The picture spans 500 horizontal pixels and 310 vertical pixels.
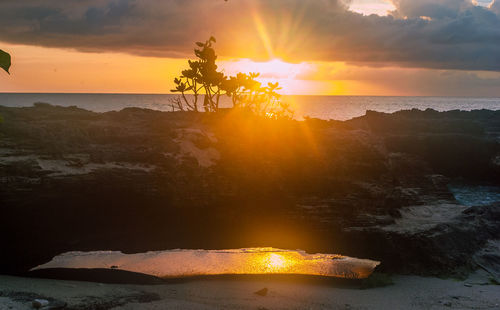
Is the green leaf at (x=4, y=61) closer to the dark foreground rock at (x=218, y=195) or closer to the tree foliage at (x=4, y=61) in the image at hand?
the tree foliage at (x=4, y=61)

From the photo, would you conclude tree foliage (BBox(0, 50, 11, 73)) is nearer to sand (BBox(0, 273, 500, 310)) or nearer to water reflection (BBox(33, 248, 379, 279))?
sand (BBox(0, 273, 500, 310))

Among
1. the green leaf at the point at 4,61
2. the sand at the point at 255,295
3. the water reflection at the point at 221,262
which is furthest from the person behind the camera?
the water reflection at the point at 221,262

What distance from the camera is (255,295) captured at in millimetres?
10148

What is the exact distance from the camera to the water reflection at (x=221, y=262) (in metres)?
11.9

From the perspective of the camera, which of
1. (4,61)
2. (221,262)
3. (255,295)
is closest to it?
(4,61)

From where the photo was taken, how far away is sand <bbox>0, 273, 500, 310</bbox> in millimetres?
9023

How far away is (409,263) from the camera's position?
12.1m

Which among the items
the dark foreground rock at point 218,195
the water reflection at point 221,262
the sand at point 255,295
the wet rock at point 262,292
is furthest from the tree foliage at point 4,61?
the dark foreground rock at point 218,195

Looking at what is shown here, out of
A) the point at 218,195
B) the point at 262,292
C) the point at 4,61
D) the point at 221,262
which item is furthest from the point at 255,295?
the point at 4,61

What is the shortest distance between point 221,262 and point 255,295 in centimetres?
270

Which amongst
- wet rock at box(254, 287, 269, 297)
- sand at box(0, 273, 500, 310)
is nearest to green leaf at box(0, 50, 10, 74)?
sand at box(0, 273, 500, 310)

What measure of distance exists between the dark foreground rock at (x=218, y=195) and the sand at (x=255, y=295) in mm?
1314

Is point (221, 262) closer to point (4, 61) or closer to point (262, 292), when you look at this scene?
point (262, 292)

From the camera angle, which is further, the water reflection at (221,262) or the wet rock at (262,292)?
the water reflection at (221,262)
